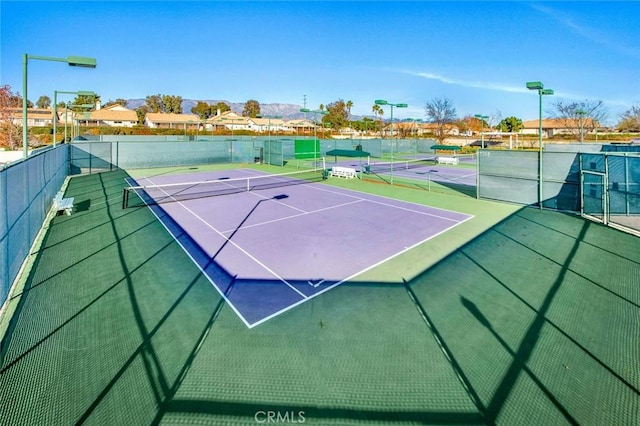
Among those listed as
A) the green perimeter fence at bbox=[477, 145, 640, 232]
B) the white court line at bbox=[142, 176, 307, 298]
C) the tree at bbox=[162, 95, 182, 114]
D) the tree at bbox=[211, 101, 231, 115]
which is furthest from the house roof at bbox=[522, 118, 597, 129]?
the tree at bbox=[162, 95, 182, 114]

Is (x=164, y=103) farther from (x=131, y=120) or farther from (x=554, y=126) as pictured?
(x=554, y=126)

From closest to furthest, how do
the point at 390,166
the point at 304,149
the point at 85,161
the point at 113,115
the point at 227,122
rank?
1. the point at 85,161
2. the point at 390,166
3. the point at 304,149
4. the point at 113,115
5. the point at 227,122

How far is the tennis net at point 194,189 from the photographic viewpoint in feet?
56.5

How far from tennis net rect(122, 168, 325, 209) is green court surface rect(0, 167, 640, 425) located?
799 cm

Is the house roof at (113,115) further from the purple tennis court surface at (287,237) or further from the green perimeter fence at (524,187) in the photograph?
the purple tennis court surface at (287,237)

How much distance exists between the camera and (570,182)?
14.9 m

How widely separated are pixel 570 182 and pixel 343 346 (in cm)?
1485

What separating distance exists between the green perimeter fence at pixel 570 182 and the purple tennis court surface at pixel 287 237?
4451 millimetres

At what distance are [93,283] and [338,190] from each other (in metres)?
14.7

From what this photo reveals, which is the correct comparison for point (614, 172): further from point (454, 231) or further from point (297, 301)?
point (297, 301)

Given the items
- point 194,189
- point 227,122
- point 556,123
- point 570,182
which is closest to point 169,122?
point 227,122

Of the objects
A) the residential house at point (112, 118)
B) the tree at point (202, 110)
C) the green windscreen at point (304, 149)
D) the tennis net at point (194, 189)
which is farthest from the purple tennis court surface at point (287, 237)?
the tree at point (202, 110)

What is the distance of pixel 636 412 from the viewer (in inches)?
167

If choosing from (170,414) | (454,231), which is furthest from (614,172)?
(170,414)
